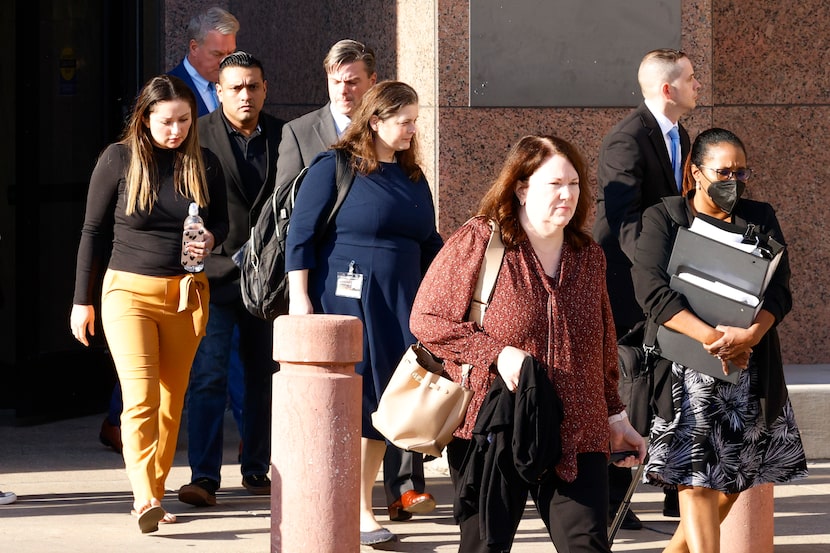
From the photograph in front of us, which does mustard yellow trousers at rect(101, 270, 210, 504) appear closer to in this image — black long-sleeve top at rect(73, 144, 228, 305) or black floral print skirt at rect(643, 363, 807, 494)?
black long-sleeve top at rect(73, 144, 228, 305)

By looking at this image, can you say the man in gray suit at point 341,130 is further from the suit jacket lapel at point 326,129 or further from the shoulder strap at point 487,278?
the shoulder strap at point 487,278

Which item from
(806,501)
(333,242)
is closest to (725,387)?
(333,242)

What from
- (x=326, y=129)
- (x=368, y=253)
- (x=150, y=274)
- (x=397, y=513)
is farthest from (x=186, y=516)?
(x=326, y=129)

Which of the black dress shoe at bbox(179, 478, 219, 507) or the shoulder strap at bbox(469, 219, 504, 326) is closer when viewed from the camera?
the shoulder strap at bbox(469, 219, 504, 326)

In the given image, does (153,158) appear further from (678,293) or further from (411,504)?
(678,293)

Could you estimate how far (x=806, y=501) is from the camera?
24.8 ft

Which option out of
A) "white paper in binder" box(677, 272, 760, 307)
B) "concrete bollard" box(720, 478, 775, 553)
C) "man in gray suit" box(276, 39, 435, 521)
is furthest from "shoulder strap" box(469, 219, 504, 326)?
"man in gray suit" box(276, 39, 435, 521)

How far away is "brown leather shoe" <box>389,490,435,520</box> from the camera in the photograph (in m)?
6.83

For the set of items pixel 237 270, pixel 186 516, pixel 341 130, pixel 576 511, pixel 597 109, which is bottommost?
pixel 186 516

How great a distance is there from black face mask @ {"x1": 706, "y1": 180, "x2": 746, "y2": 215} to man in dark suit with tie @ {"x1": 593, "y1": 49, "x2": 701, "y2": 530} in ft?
Result: 3.52

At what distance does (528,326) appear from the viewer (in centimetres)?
469

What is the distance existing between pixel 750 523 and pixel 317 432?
2.00m

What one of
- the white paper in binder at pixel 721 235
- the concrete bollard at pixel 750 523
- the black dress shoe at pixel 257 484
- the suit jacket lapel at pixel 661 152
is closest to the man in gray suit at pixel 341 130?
the black dress shoe at pixel 257 484

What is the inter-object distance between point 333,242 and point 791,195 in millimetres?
3820
